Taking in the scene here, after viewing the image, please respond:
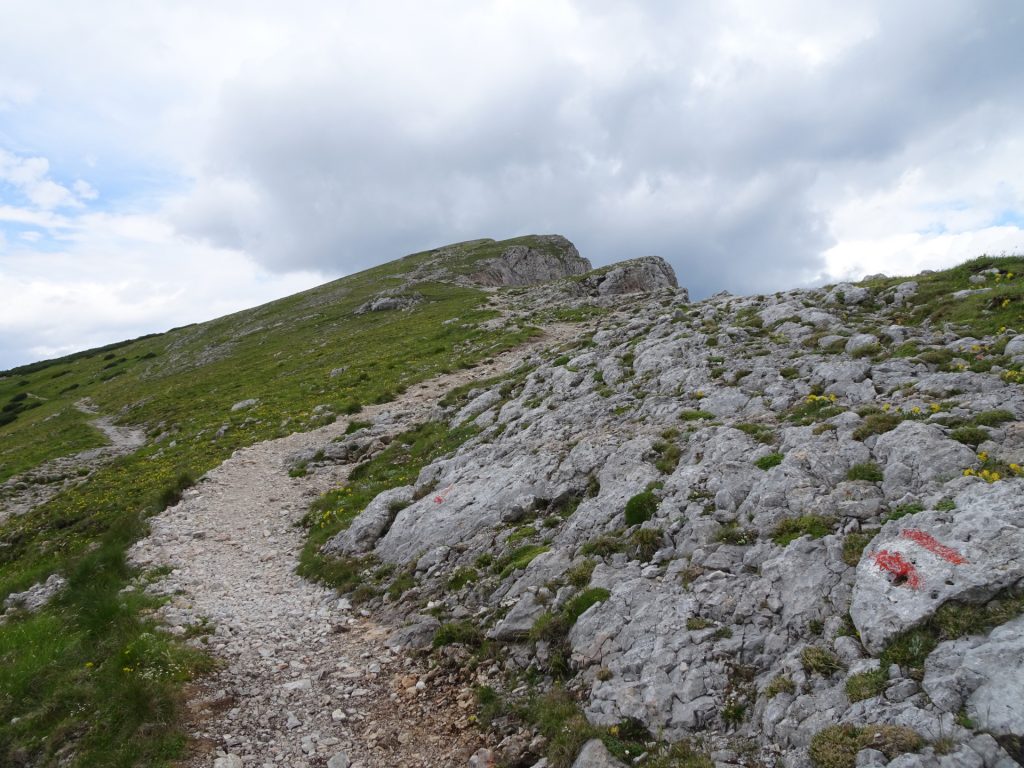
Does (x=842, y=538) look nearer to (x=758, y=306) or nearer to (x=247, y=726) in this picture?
(x=247, y=726)

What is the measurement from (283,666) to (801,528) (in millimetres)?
12405

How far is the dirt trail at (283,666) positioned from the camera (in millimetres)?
10727

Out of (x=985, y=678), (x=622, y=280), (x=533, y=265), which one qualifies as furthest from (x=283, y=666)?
(x=533, y=265)

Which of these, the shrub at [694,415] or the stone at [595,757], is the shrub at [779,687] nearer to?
the stone at [595,757]

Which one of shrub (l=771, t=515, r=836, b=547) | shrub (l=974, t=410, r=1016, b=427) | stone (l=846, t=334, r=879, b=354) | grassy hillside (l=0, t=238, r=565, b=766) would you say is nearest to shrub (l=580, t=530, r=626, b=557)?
shrub (l=771, t=515, r=836, b=547)

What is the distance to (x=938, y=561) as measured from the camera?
28.9 ft

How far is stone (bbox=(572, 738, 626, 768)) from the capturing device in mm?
8734

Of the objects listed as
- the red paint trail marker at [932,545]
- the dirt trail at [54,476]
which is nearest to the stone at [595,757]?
the red paint trail marker at [932,545]

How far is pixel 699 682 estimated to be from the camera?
9414 mm

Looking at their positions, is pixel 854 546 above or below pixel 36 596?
above

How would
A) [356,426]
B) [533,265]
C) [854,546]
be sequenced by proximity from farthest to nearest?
1. [533,265]
2. [356,426]
3. [854,546]

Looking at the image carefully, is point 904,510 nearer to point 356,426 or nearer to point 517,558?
point 517,558

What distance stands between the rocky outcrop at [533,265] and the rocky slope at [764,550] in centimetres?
8413

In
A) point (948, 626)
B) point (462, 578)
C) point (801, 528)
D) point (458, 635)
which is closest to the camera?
point (948, 626)
